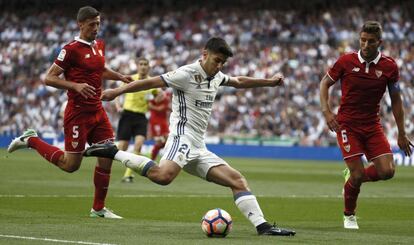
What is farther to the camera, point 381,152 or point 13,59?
point 13,59

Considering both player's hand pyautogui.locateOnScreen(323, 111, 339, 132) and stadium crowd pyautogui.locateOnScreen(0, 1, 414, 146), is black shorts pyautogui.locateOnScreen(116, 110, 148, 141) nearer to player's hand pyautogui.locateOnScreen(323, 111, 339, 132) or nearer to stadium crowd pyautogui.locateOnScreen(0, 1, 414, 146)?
player's hand pyautogui.locateOnScreen(323, 111, 339, 132)

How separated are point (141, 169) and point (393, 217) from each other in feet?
16.1

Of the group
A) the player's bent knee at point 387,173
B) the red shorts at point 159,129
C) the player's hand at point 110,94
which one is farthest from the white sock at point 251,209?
the red shorts at point 159,129

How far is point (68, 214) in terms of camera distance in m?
13.1

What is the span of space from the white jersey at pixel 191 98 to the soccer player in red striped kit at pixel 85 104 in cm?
178

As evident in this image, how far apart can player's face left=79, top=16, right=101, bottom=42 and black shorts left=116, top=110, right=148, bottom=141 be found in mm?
8627

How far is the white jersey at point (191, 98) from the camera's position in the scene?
10805 millimetres

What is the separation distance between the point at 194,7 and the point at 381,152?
3619 cm

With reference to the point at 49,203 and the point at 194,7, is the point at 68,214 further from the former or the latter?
the point at 194,7

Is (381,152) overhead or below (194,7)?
below

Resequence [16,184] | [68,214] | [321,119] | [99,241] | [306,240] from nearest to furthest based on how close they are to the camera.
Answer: [99,241] → [306,240] → [68,214] → [16,184] → [321,119]

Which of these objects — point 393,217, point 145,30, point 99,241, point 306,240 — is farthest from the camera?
point 145,30

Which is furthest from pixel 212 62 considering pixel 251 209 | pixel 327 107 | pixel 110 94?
pixel 327 107

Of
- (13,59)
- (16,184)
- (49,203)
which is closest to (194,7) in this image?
(13,59)
